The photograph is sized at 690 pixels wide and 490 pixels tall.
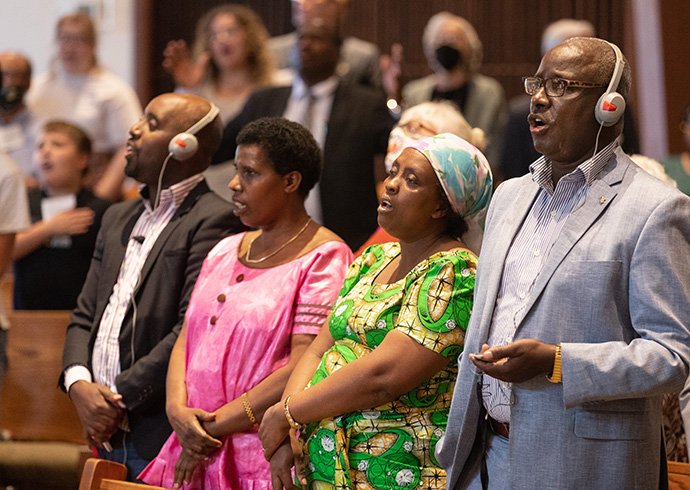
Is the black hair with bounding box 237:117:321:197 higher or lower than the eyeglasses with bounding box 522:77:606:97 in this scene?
lower

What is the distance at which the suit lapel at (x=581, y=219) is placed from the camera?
6.03 ft

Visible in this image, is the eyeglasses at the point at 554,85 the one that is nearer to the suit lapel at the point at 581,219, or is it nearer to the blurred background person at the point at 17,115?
the suit lapel at the point at 581,219

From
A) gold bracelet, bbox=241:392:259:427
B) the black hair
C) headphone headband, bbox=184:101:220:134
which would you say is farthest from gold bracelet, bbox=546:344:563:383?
headphone headband, bbox=184:101:220:134

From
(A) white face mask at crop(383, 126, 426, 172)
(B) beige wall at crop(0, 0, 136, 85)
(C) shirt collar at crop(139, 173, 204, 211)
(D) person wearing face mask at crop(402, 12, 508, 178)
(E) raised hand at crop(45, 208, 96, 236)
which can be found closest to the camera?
(C) shirt collar at crop(139, 173, 204, 211)

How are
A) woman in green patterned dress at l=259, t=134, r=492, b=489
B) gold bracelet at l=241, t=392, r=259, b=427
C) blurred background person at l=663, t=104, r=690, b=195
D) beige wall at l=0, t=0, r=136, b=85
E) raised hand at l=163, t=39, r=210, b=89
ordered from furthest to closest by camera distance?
beige wall at l=0, t=0, r=136, b=85 < raised hand at l=163, t=39, r=210, b=89 < blurred background person at l=663, t=104, r=690, b=195 < gold bracelet at l=241, t=392, r=259, b=427 < woman in green patterned dress at l=259, t=134, r=492, b=489

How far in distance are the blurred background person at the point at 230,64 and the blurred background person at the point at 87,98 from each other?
481 mm

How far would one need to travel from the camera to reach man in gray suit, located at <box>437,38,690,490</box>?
1748 millimetres

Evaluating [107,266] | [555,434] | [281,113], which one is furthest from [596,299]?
[281,113]

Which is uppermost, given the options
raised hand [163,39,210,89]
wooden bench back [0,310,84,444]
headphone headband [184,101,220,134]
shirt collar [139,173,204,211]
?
raised hand [163,39,210,89]

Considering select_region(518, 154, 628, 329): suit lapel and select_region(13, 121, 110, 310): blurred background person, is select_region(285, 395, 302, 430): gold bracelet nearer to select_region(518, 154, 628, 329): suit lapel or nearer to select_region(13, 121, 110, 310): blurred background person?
select_region(518, 154, 628, 329): suit lapel

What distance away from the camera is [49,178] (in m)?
4.30

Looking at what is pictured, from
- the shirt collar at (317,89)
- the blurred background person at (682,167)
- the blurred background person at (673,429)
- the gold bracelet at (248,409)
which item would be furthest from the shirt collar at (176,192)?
the blurred background person at (682,167)

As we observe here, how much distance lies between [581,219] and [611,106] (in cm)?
24

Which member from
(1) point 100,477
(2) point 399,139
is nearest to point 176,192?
(2) point 399,139
